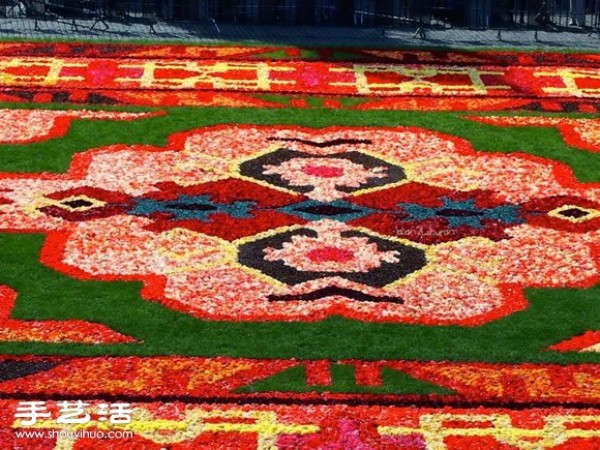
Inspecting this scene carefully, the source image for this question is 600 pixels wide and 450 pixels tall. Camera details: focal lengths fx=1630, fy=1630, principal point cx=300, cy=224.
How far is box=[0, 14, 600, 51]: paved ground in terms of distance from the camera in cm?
2369

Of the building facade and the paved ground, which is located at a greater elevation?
the building facade

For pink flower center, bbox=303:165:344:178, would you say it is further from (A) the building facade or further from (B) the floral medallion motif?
(A) the building facade

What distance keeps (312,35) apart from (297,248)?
879 centimetres

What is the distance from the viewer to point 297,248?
15992 mm

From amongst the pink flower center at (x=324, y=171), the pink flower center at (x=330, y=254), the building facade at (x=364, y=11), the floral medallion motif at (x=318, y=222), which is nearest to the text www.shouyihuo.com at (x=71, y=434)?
the floral medallion motif at (x=318, y=222)

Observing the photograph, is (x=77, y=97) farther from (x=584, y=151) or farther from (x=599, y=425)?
(x=599, y=425)

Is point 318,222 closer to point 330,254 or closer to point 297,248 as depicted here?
point 297,248

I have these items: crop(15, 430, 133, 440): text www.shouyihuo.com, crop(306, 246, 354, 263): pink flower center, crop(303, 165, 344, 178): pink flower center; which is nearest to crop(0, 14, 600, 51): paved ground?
crop(303, 165, 344, 178): pink flower center

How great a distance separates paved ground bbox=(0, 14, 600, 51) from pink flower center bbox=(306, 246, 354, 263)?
8.07 metres

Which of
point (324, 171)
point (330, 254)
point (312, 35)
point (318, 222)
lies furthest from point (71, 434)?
point (312, 35)

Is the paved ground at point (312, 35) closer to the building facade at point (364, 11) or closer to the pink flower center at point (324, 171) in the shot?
the building facade at point (364, 11)

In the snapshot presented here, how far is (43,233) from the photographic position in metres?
16.3

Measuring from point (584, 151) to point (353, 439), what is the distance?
8.13 meters

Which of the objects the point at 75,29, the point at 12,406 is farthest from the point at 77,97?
the point at 12,406
